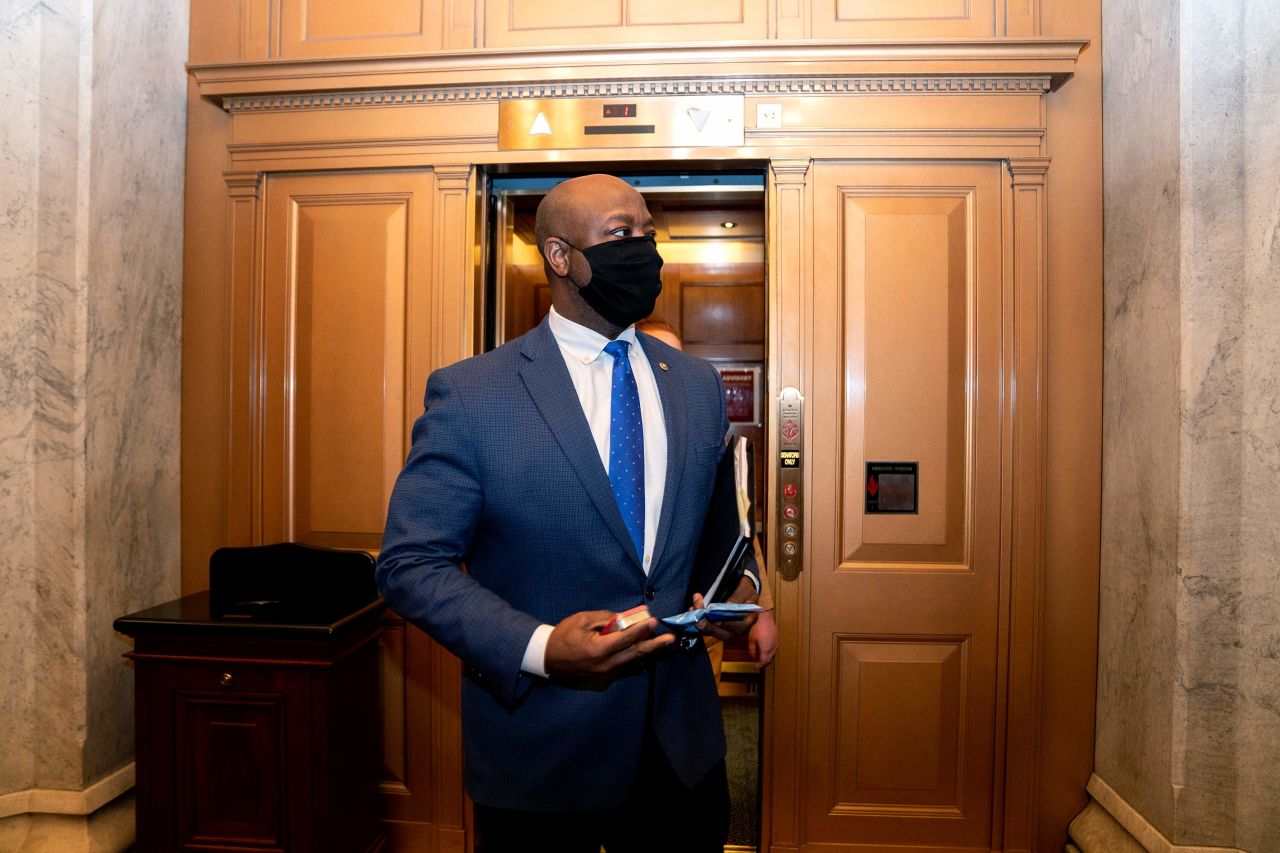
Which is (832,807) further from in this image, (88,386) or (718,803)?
(88,386)

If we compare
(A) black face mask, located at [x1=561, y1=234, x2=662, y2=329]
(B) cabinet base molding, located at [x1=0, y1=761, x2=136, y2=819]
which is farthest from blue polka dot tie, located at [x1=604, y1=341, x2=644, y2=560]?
(B) cabinet base molding, located at [x1=0, y1=761, x2=136, y2=819]

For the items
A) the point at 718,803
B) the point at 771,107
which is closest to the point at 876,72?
the point at 771,107

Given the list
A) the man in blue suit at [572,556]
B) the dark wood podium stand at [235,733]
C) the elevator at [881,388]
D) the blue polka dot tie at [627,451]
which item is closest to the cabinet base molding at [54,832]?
the dark wood podium stand at [235,733]

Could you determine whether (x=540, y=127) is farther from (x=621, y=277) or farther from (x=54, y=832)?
(x=54, y=832)

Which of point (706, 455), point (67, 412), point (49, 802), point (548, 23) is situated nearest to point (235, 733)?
point (49, 802)

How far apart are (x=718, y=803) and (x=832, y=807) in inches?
57.4

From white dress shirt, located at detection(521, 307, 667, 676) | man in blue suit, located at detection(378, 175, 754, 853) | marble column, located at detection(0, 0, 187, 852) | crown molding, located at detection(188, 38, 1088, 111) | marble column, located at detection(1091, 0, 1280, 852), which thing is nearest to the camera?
man in blue suit, located at detection(378, 175, 754, 853)

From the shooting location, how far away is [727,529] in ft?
4.07

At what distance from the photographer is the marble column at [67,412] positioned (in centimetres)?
235

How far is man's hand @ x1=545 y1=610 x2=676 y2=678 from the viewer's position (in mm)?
1105

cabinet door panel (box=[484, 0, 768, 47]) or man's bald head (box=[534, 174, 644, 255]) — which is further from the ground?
cabinet door panel (box=[484, 0, 768, 47])

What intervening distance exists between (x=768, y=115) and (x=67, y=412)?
2634 millimetres

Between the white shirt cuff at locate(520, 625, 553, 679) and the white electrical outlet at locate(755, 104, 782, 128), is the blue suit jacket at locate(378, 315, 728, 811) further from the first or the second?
the white electrical outlet at locate(755, 104, 782, 128)

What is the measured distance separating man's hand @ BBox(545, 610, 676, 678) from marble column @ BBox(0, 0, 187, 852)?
2183 mm
